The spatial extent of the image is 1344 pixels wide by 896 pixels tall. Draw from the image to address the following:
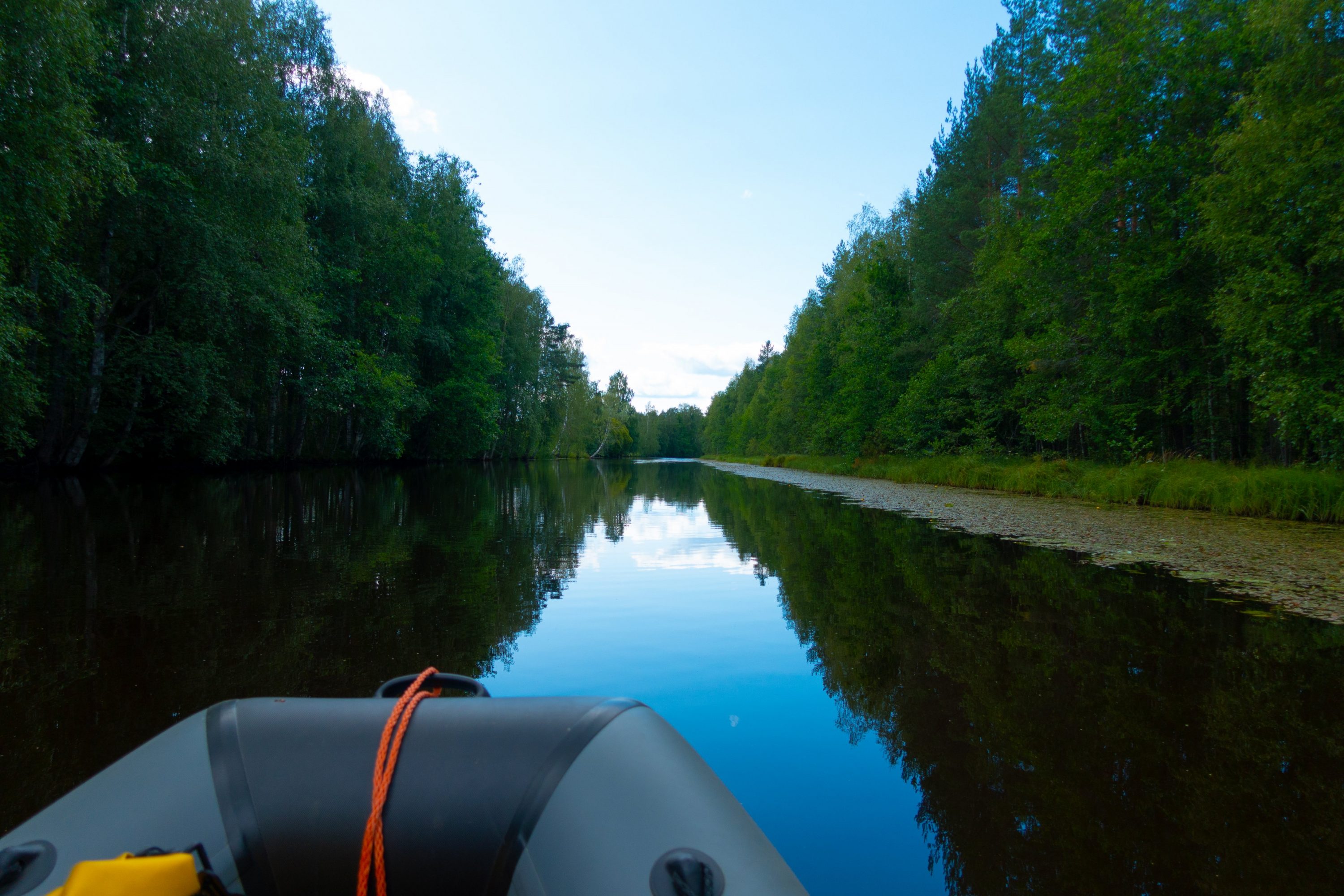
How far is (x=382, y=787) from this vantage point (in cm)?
115

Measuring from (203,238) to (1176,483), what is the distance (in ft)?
60.7

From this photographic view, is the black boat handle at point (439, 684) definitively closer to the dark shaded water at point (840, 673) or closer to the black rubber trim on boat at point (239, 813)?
the black rubber trim on boat at point (239, 813)

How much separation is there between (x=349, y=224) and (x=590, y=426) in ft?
149

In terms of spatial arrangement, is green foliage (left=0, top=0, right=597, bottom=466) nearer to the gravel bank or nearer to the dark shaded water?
the dark shaded water

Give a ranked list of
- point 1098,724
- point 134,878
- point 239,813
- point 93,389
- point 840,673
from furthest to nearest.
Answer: point 93,389 < point 840,673 < point 1098,724 < point 239,813 < point 134,878

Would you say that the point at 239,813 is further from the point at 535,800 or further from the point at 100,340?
the point at 100,340

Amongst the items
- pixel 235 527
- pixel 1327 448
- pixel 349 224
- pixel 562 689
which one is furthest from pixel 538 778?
pixel 349 224

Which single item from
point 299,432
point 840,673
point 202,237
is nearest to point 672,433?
point 299,432

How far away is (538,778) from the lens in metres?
1.21

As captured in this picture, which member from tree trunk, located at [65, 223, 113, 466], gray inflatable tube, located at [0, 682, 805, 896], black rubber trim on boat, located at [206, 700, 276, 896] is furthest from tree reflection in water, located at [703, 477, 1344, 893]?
tree trunk, located at [65, 223, 113, 466]

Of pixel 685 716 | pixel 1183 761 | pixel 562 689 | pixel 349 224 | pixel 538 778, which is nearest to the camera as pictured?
pixel 538 778

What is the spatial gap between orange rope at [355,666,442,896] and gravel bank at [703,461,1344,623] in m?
5.19

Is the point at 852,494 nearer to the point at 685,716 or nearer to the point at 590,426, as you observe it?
the point at 685,716

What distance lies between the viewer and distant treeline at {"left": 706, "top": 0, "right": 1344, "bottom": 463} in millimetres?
8742
